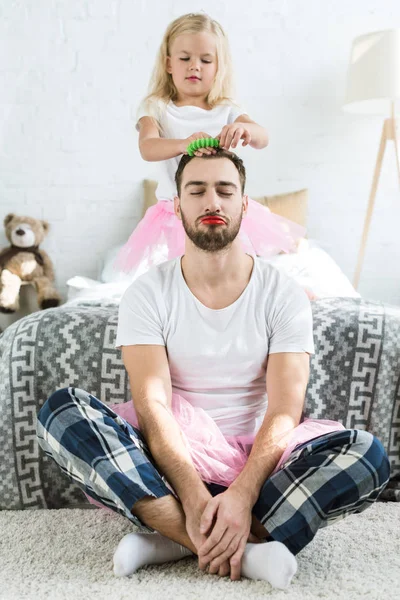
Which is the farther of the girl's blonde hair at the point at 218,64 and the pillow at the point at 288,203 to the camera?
the pillow at the point at 288,203

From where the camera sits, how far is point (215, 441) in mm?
1633

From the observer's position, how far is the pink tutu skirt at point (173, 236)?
220 centimetres

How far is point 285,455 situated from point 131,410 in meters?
0.41

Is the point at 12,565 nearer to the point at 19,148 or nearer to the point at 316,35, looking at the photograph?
the point at 19,148

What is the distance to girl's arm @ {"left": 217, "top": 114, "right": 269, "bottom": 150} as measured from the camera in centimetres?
177

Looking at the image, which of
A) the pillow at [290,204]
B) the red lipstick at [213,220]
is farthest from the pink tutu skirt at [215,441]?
the pillow at [290,204]

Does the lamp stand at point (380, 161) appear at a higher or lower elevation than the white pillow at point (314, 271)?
higher

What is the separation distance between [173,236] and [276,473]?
96 cm

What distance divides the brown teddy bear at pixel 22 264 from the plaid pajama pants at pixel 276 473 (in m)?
2.30

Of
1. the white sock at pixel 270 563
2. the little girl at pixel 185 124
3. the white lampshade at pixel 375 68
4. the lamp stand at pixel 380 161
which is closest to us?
the white sock at pixel 270 563

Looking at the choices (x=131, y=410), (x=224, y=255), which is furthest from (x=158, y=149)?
(x=131, y=410)

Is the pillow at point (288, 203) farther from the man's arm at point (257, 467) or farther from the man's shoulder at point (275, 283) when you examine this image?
the man's arm at point (257, 467)

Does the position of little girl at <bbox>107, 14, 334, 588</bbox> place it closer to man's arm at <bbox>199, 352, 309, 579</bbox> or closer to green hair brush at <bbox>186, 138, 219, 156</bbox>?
green hair brush at <bbox>186, 138, 219, 156</bbox>

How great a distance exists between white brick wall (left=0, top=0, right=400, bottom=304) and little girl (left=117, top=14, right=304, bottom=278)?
154cm
